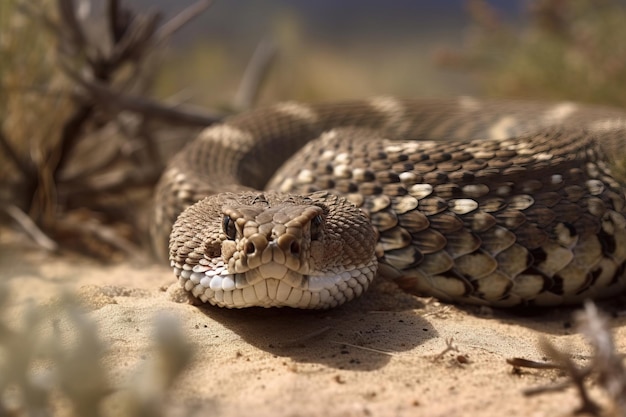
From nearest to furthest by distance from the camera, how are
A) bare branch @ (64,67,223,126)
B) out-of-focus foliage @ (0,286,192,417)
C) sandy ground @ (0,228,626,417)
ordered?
out-of-focus foliage @ (0,286,192,417), sandy ground @ (0,228,626,417), bare branch @ (64,67,223,126)

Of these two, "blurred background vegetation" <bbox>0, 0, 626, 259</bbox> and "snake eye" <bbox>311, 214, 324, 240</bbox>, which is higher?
"snake eye" <bbox>311, 214, 324, 240</bbox>

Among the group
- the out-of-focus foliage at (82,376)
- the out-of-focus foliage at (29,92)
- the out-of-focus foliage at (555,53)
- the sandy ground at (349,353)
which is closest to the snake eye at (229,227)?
the sandy ground at (349,353)

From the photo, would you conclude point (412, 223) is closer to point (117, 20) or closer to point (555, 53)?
point (117, 20)

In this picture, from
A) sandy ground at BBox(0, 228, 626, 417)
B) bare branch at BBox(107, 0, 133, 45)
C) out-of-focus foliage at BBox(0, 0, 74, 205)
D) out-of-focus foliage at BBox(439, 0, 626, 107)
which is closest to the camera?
Result: sandy ground at BBox(0, 228, 626, 417)

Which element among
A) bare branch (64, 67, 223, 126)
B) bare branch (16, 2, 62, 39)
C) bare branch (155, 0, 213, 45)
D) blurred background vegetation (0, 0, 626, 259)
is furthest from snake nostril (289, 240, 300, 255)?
bare branch (16, 2, 62, 39)

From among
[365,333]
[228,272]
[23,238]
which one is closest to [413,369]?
[365,333]

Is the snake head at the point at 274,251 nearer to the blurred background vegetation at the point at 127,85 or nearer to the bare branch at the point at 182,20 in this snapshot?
the blurred background vegetation at the point at 127,85

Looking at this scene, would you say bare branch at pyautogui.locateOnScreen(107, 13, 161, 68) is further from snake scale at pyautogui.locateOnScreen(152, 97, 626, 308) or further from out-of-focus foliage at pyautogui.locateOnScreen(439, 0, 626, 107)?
out-of-focus foliage at pyautogui.locateOnScreen(439, 0, 626, 107)

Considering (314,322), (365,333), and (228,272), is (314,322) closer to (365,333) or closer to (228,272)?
(365,333)
